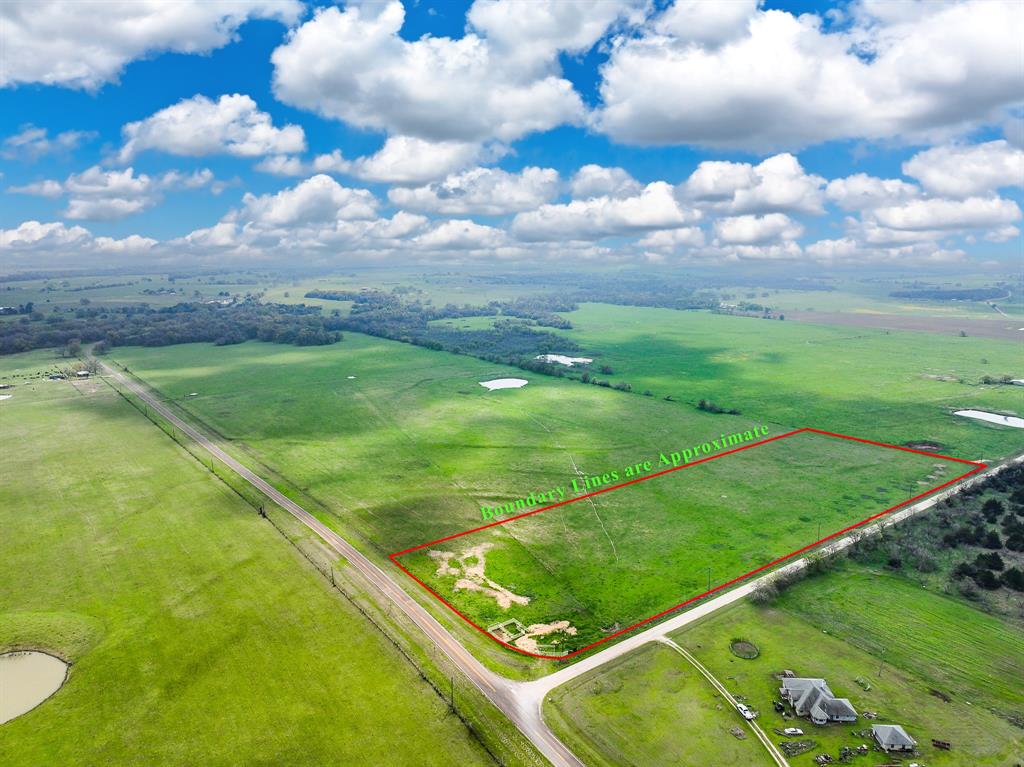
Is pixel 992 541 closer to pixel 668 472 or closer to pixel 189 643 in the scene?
pixel 668 472

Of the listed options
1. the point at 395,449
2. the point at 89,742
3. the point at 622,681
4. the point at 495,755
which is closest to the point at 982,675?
the point at 622,681

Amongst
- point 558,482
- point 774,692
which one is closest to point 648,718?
point 774,692

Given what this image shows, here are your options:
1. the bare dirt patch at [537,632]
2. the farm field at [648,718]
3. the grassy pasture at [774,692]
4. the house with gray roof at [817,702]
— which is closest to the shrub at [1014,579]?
the grassy pasture at [774,692]

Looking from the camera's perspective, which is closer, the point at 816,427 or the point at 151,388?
the point at 816,427

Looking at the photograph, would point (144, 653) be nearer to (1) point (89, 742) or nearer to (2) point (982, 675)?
(1) point (89, 742)

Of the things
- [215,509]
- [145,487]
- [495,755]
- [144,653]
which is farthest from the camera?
[145,487]

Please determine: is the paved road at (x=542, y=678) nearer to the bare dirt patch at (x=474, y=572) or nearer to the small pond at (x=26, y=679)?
the bare dirt patch at (x=474, y=572)
